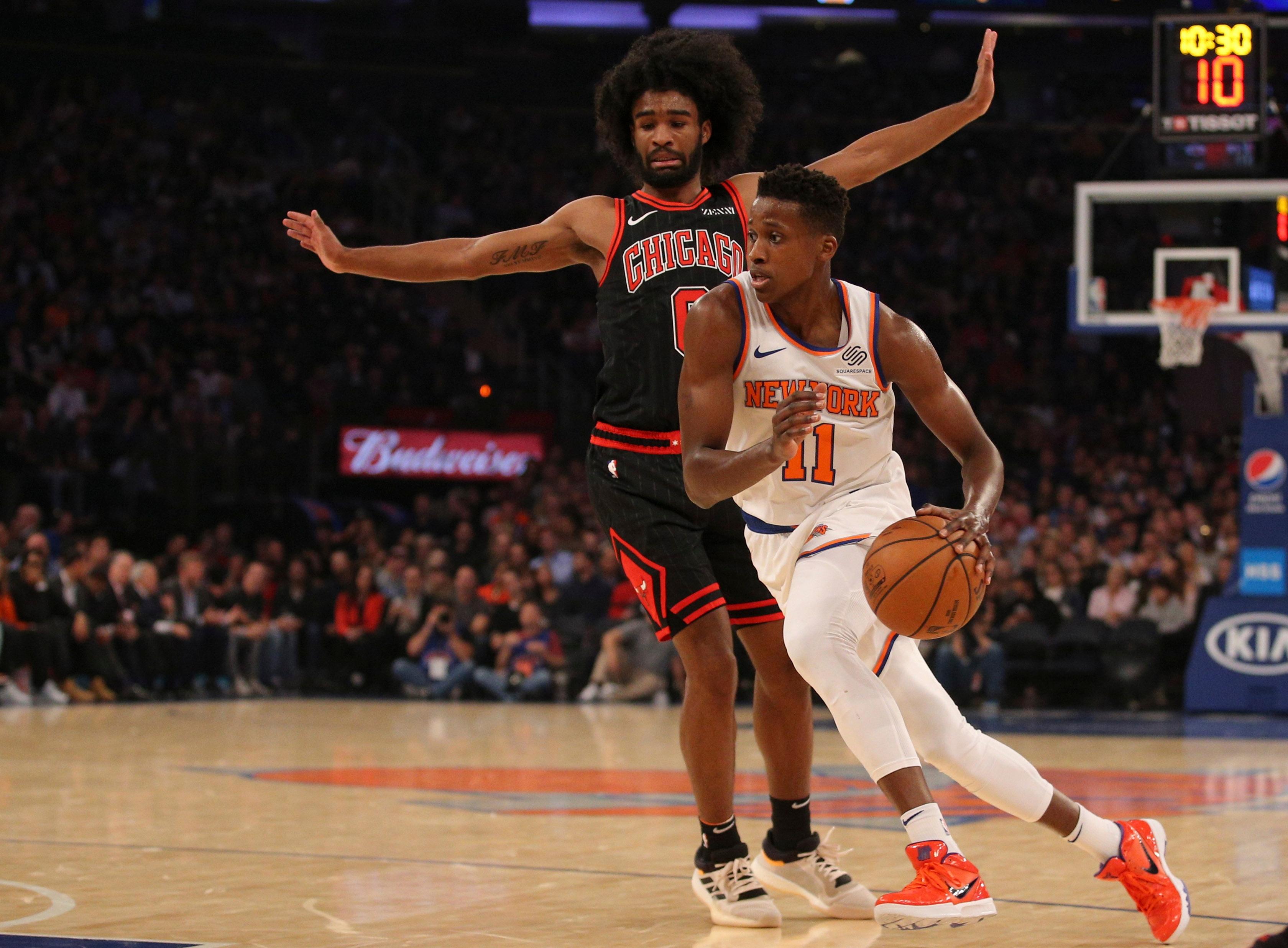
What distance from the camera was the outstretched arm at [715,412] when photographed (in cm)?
425

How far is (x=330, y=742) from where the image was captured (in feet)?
36.5

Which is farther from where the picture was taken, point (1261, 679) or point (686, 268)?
point (1261, 679)

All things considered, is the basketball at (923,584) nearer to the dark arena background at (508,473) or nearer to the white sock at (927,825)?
the white sock at (927,825)

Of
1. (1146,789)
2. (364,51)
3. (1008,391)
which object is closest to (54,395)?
(364,51)

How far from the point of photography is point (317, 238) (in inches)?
215

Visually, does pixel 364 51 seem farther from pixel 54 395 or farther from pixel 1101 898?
pixel 1101 898

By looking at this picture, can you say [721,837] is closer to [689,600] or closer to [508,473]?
[689,600]

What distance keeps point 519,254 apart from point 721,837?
198cm

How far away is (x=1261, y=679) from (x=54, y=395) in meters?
14.0

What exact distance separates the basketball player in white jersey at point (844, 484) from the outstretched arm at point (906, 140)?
0.63 m

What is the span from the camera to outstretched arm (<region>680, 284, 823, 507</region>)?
4.25 m

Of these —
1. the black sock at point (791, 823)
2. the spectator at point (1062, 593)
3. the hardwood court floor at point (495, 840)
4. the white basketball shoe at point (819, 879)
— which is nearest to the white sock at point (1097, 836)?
the hardwood court floor at point (495, 840)

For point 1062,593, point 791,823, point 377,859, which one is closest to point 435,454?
point 1062,593

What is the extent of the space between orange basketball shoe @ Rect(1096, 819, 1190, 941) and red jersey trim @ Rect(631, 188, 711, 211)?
7.67 feet
